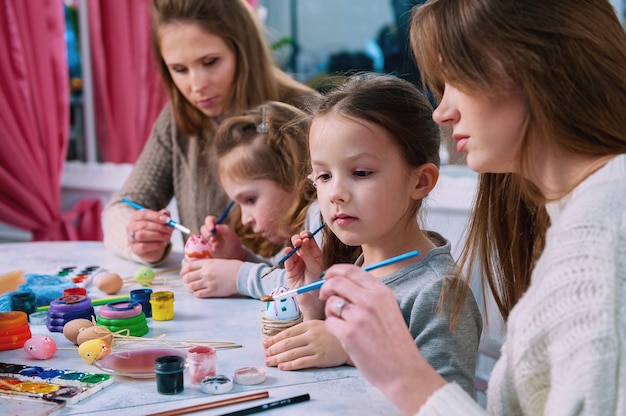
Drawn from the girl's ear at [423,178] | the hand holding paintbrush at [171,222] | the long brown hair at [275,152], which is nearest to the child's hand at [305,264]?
the girl's ear at [423,178]

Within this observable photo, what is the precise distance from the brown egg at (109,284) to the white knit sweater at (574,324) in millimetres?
966

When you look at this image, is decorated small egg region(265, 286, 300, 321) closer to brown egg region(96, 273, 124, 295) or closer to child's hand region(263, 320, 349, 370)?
child's hand region(263, 320, 349, 370)

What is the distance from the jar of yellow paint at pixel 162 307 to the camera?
1.44 m

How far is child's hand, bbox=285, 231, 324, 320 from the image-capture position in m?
1.41

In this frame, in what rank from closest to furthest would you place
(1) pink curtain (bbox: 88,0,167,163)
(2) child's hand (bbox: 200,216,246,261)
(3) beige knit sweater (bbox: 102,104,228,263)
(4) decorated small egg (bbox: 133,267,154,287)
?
(4) decorated small egg (bbox: 133,267,154,287) < (2) child's hand (bbox: 200,216,246,261) < (3) beige knit sweater (bbox: 102,104,228,263) < (1) pink curtain (bbox: 88,0,167,163)

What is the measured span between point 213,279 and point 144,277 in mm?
225

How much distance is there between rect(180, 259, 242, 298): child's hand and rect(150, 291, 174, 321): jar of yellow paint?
181 mm

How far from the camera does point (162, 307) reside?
1439 millimetres

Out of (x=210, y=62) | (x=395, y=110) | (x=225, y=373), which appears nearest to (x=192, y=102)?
(x=210, y=62)

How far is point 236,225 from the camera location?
2.02 meters

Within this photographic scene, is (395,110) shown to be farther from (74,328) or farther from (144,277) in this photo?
(144,277)

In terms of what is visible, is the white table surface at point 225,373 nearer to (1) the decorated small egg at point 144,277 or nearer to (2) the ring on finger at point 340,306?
(1) the decorated small egg at point 144,277

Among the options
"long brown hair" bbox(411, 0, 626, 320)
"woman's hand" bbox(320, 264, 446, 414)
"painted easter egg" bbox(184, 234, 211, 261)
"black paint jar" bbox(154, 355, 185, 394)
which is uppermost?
"long brown hair" bbox(411, 0, 626, 320)

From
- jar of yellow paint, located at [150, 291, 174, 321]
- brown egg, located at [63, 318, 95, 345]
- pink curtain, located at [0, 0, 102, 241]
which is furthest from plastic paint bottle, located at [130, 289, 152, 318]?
pink curtain, located at [0, 0, 102, 241]
